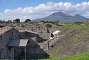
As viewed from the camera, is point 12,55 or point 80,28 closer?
point 12,55

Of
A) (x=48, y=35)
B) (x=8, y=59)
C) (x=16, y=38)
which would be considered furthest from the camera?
(x=48, y=35)

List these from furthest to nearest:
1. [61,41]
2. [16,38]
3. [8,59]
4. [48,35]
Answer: [48,35] → [61,41] → [16,38] → [8,59]

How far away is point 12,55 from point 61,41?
7.52 metres

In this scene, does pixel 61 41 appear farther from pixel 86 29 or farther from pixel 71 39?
pixel 86 29

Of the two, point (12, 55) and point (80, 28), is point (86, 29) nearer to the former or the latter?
point (80, 28)

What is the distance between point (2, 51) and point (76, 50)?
7870 millimetres

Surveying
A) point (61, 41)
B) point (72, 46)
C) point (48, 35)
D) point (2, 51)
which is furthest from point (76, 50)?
point (48, 35)

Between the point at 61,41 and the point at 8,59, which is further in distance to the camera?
the point at 61,41

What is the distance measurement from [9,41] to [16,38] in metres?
1.23

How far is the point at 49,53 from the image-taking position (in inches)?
1475

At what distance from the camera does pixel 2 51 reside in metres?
34.8

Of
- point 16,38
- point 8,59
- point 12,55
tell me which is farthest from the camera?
point 16,38

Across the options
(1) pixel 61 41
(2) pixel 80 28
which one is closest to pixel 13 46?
(1) pixel 61 41

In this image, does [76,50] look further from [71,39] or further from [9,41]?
[9,41]
